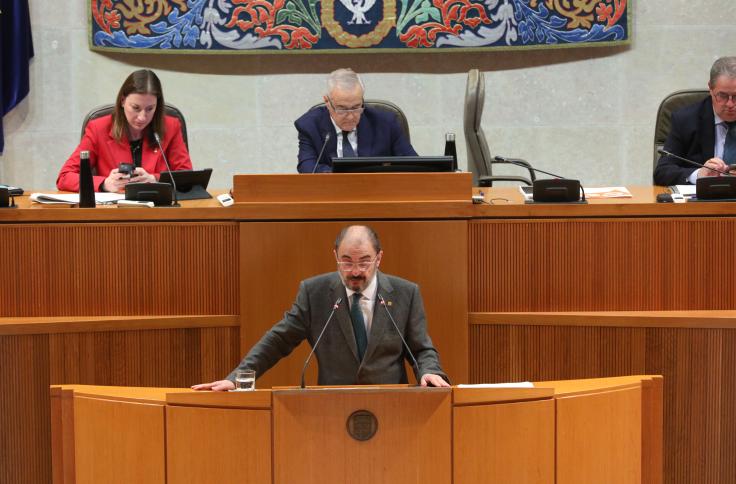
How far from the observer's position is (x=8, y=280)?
4.12 metres

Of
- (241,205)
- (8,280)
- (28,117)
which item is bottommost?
(8,280)

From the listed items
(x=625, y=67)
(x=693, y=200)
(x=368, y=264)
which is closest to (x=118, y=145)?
(x=368, y=264)

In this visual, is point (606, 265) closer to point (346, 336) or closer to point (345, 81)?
point (346, 336)

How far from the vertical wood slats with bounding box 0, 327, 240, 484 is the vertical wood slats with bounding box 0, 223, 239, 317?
0.37ft

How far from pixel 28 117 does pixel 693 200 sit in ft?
14.5

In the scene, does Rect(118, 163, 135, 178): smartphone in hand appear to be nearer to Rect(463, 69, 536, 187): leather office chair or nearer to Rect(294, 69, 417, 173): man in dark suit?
Rect(294, 69, 417, 173): man in dark suit

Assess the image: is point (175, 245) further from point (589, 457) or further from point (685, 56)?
point (685, 56)

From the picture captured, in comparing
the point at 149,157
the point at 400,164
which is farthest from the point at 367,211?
the point at 149,157

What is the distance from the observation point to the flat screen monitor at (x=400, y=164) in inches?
164

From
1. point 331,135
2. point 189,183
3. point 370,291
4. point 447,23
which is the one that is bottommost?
point 370,291

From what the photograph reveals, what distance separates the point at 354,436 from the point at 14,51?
4.75 meters

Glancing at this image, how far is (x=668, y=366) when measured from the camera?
158 inches

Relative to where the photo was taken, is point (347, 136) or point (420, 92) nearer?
point (347, 136)

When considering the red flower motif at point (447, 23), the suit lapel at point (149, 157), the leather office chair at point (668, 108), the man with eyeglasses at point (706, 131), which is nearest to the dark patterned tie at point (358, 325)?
the suit lapel at point (149, 157)
